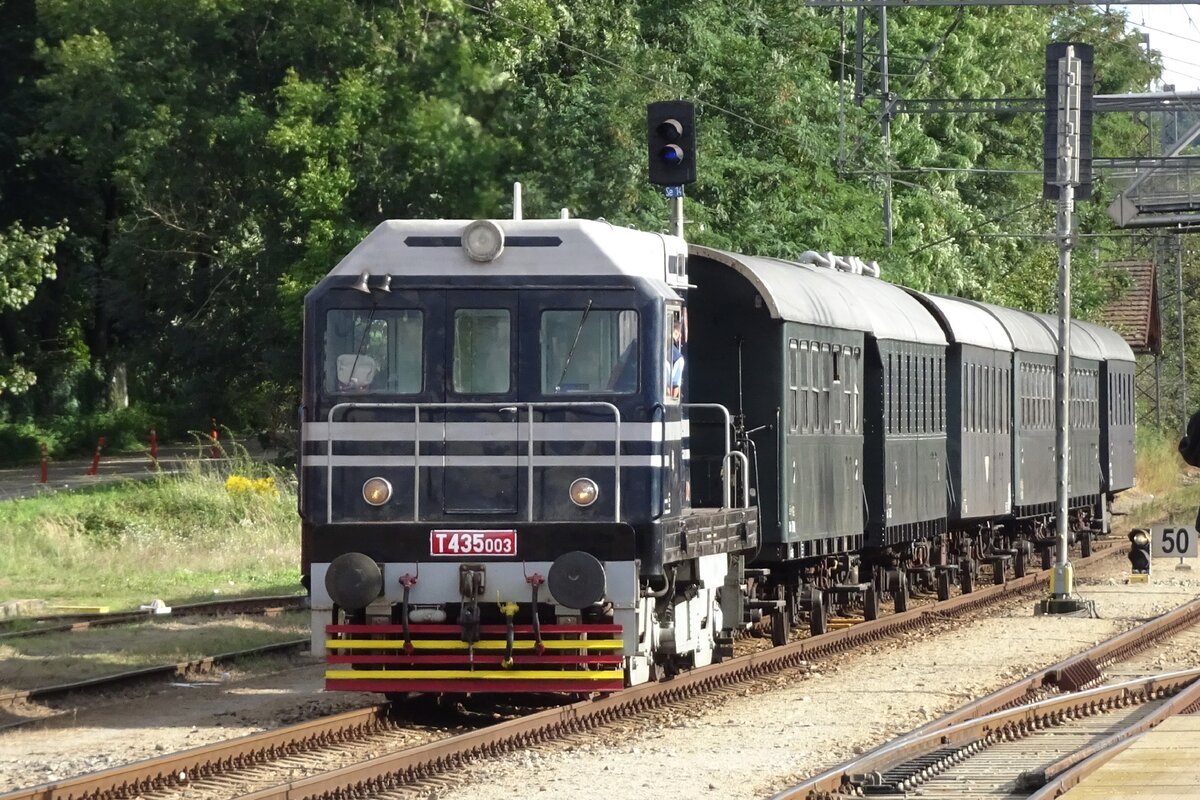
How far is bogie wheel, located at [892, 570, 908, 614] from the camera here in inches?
826

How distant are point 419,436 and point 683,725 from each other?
2.52 m

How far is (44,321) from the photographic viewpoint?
55.7 metres

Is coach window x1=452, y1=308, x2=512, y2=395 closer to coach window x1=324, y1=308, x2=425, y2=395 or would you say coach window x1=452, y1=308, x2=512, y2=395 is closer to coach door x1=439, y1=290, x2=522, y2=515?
coach door x1=439, y1=290, x2=522, y2=515

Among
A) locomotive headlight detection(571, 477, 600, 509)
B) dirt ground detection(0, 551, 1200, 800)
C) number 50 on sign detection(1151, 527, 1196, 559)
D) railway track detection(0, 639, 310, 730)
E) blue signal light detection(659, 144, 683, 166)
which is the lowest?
dirt ground detection(0, 551, 1200, 800)

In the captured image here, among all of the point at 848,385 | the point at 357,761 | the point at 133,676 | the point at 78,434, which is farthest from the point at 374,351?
the point at 78,434

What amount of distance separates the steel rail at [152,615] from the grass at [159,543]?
108 centimetres

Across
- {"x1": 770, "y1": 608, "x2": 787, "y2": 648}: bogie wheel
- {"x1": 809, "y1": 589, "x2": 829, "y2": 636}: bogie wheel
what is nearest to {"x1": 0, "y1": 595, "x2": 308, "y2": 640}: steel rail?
{"x1": 809, "y1": 589, "x2": 829, "y2": 636}: bogie wheel

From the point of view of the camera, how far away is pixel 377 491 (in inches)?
492

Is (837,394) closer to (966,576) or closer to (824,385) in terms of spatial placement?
(824,385)

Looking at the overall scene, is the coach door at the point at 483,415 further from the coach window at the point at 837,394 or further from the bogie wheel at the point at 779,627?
the coach window at the point at 837,394

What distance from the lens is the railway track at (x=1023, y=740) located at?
9.88m

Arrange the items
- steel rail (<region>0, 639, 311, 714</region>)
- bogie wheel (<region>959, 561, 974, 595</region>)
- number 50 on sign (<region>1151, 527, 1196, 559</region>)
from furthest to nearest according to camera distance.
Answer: number 50 on sign (<region>1151, 527, 1196, 559</region>) → bogie wheel (<region>959, 561, 974, 595</region>) → steel rail (<region>0, 639, 311, 714</region>)

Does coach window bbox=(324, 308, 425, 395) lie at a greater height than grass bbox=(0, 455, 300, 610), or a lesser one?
greater

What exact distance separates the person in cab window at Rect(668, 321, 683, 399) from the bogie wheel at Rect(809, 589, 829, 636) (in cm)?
567
